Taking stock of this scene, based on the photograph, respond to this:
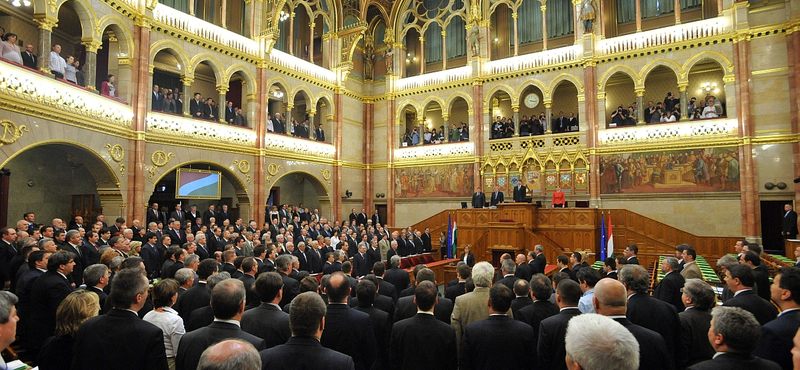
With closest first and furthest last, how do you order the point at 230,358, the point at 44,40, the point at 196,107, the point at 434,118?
the point at 230,358 < the point at 44,40 < the point at 196,107 < the point at 434,118

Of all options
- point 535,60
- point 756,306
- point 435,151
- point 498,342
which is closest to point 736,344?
point 498,342

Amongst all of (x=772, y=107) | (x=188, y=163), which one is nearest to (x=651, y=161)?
(x=772, y=107)

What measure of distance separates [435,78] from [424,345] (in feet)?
58.0

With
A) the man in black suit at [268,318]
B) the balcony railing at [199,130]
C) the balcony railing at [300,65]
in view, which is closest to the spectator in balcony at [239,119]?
the balcony railing at [199,130]

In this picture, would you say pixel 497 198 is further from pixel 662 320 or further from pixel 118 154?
pixel 662 320

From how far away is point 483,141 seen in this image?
1827 centimetres

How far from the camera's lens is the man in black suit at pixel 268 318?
315cm

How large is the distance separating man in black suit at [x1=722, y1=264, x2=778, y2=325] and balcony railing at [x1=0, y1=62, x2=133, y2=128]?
12063 millimetres

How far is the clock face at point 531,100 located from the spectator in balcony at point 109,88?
48.5 ft

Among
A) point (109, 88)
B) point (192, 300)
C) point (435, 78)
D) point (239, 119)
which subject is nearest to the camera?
point (192, 300)

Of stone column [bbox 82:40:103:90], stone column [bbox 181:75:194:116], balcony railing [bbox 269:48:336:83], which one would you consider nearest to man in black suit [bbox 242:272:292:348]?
stone column [bbox 82:40:103:90]

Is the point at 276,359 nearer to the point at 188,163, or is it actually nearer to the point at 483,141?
the point at 188,163

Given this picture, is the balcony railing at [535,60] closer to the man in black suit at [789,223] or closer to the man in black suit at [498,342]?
the man in black suit at [789,223]

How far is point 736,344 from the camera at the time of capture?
Result: 7.23 ft
